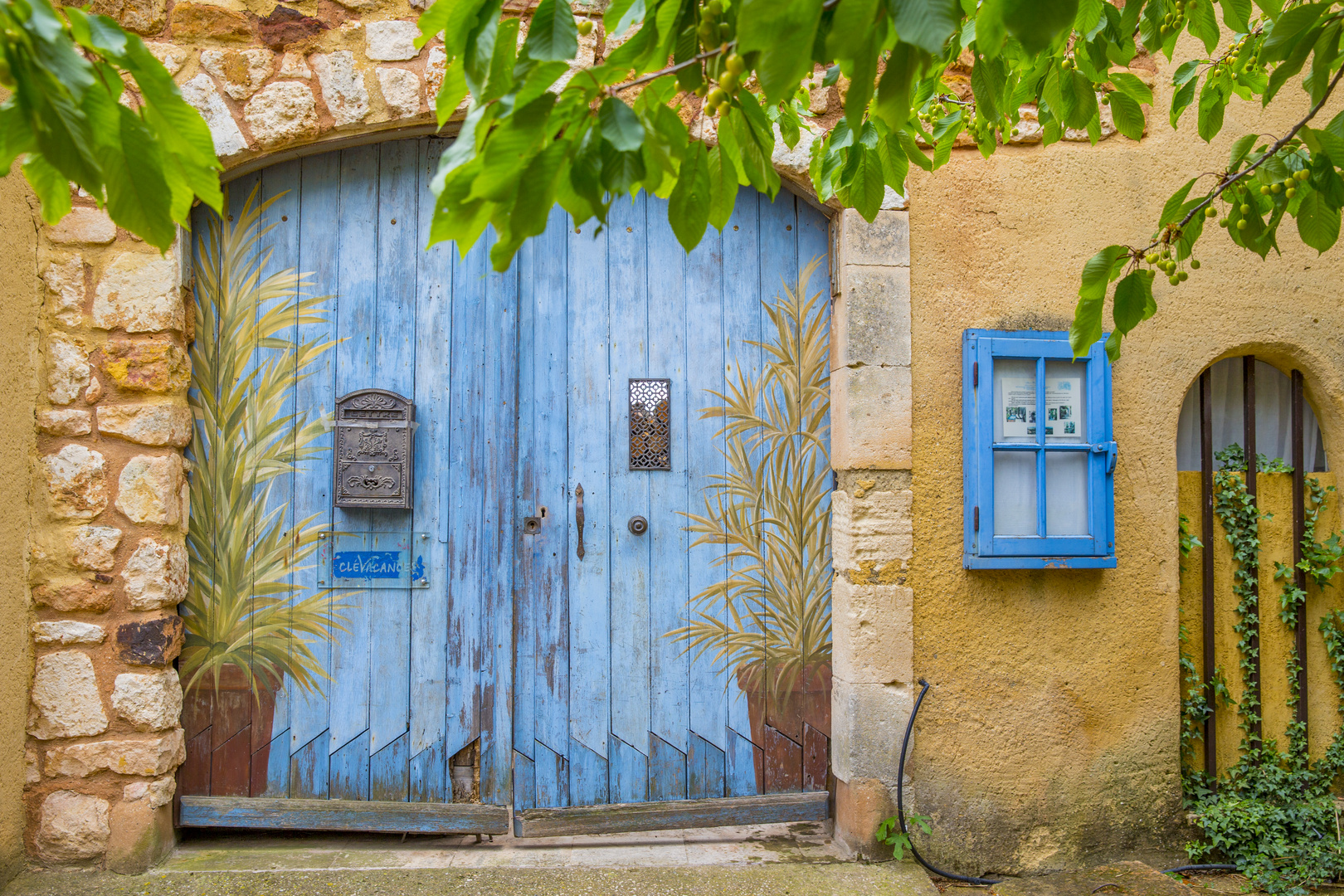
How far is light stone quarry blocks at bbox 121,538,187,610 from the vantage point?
7.02ft

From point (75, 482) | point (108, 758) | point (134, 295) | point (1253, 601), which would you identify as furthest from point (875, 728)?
point (134, 295)

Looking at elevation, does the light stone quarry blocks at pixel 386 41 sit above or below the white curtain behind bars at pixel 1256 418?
above

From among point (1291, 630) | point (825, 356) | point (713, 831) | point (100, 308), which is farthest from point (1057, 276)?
point (100, 308)

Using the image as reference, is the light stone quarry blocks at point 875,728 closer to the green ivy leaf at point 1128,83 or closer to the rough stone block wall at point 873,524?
the rough stone block wall at point 873,524

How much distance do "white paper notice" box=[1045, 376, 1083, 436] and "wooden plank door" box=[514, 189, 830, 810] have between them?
70 centimetres

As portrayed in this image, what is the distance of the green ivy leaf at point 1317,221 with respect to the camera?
52.9 inches

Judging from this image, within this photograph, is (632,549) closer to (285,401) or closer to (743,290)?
(743,290)

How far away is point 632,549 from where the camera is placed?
243cm

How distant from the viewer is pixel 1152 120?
2.42m

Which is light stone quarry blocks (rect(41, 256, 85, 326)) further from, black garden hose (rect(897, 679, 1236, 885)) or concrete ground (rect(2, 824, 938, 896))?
black garden hose (rect(897, 679, 1236, 885))

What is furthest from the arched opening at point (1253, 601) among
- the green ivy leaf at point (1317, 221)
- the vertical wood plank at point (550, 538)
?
the vertical wood plank at point (550, 538)

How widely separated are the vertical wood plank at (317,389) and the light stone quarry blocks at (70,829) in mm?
492

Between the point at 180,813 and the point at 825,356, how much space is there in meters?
2.48

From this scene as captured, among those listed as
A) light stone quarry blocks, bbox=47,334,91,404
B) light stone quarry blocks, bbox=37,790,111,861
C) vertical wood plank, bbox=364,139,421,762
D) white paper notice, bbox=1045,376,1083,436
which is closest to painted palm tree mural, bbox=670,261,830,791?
white paper notice, bbox=1045,376,1083,436
